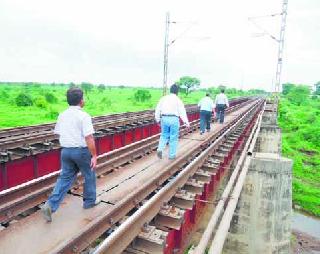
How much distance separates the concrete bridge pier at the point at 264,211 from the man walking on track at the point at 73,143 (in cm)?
1051

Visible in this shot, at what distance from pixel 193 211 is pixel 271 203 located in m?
9.60

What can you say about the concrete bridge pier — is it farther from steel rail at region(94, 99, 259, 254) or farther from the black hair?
the black hair

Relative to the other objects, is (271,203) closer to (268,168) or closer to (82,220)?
(268,168)

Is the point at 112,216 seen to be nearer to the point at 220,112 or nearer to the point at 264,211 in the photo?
the point at 264,211

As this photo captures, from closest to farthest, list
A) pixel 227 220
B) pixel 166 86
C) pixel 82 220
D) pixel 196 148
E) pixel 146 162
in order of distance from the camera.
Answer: pixel 82 220, pixel 227 220, pixel 146 162, pixel 196 148, pixel 166 86

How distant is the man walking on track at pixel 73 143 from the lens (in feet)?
14.2

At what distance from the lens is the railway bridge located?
4.07 metres

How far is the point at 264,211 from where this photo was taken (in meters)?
14.3

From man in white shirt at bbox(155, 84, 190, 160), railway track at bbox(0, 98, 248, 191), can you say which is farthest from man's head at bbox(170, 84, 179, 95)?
railway track at bbox(0, 98, 248, 191)

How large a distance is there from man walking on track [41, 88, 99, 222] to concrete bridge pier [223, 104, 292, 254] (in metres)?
10.5

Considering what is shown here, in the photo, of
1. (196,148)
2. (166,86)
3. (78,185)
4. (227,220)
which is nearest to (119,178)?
(78,185)

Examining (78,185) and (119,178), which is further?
(119,178)

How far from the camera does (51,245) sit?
3.79 metres

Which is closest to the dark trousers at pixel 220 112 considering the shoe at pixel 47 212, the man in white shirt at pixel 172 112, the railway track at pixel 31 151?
the railway track at pixel 31 151
